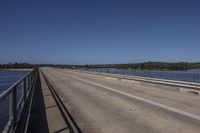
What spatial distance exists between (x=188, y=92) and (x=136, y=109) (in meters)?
8.75

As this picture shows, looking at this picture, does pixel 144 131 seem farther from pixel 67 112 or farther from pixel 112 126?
pixel 67 112

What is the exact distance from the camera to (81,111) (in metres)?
11.7

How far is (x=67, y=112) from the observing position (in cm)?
1143

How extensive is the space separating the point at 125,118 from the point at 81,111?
2.30 metres

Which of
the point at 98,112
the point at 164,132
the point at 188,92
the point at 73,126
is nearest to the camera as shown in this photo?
the point at 164,132

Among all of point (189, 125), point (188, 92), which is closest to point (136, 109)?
point (189, 125)

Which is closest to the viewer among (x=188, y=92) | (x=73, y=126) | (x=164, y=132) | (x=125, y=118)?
(x=164, y=132)

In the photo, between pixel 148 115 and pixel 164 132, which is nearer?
pixel 164 132

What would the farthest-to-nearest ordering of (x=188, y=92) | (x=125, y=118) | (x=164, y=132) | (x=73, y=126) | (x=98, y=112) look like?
(x=188, y=92) → (x=98, y=112) → (x=125, y=118) → (x=73, y=126) → (x=164, y=132)

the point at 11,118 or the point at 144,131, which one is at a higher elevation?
the point at 11,118

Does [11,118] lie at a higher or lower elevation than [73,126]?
higher

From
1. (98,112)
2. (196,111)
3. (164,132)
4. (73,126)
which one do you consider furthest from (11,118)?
(196,111)

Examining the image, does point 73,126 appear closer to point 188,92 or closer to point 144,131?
point 144,131

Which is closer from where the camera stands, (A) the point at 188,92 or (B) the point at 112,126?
(B) the point at 112,126
